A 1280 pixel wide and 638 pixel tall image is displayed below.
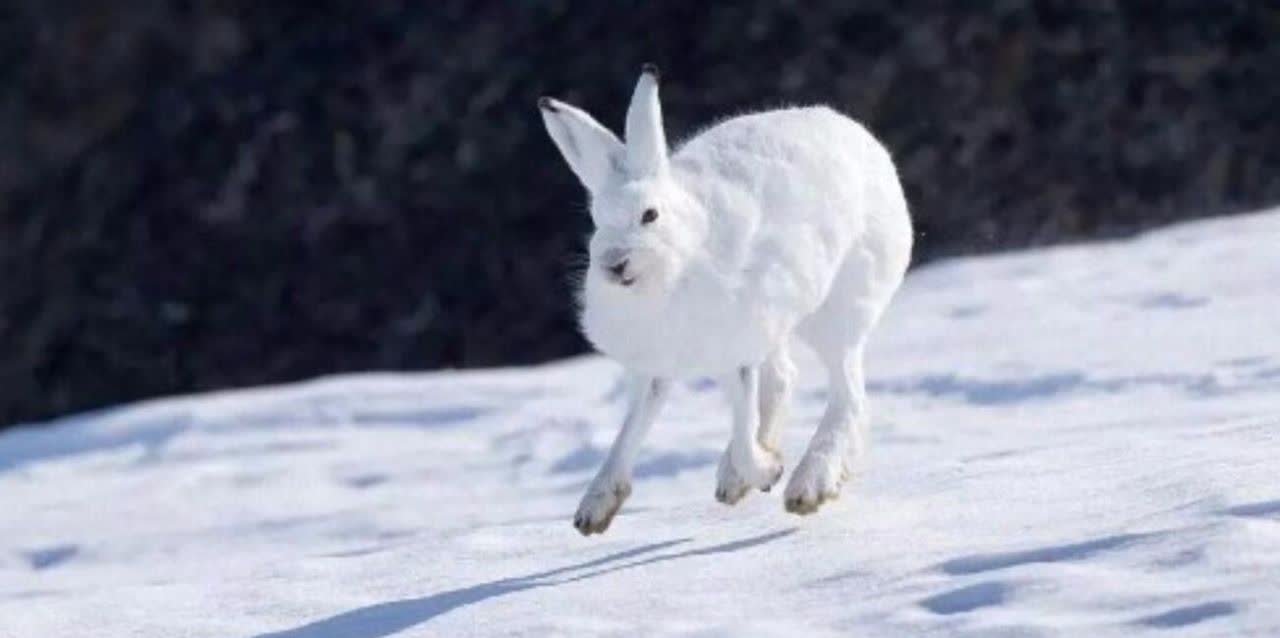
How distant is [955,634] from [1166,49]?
9.97 m

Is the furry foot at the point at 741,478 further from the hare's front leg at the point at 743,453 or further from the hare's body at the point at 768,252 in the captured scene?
the hare's body at the point at 768,252

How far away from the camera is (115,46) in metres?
17.7

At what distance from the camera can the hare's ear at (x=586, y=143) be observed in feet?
22.1

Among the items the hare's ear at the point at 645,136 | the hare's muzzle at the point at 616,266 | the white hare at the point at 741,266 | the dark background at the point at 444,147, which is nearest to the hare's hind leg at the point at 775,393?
the white hare at the point at 741,266

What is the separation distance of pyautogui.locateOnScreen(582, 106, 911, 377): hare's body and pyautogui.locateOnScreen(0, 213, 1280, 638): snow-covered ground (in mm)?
489

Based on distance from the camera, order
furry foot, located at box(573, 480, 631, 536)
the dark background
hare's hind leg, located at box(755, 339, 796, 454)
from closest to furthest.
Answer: furry foot, located at box(573, 480, 631, 536), hare's hind leg, located at box(755, 339, 796, 454), the dark background

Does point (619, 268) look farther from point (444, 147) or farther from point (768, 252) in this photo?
point (444, 147)

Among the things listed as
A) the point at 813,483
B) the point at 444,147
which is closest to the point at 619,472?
the point at 813,483

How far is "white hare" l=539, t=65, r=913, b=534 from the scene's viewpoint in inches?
262

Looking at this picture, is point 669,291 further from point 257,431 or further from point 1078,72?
point 1078,72

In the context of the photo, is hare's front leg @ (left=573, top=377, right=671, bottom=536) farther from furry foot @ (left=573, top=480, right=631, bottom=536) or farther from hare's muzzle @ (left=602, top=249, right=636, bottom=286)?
hare's muzzle @ (left=602, top=249, right=636, bottom=286)

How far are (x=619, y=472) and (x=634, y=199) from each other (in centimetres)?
79

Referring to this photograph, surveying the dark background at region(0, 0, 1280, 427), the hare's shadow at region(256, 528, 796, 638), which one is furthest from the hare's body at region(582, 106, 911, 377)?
the dark background at region(0, 0, 1280, 427)

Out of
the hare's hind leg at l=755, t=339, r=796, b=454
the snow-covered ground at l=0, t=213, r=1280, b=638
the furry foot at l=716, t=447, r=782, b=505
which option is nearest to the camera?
the snow-covered ground at l=0, t=213, r=1280, b=638
